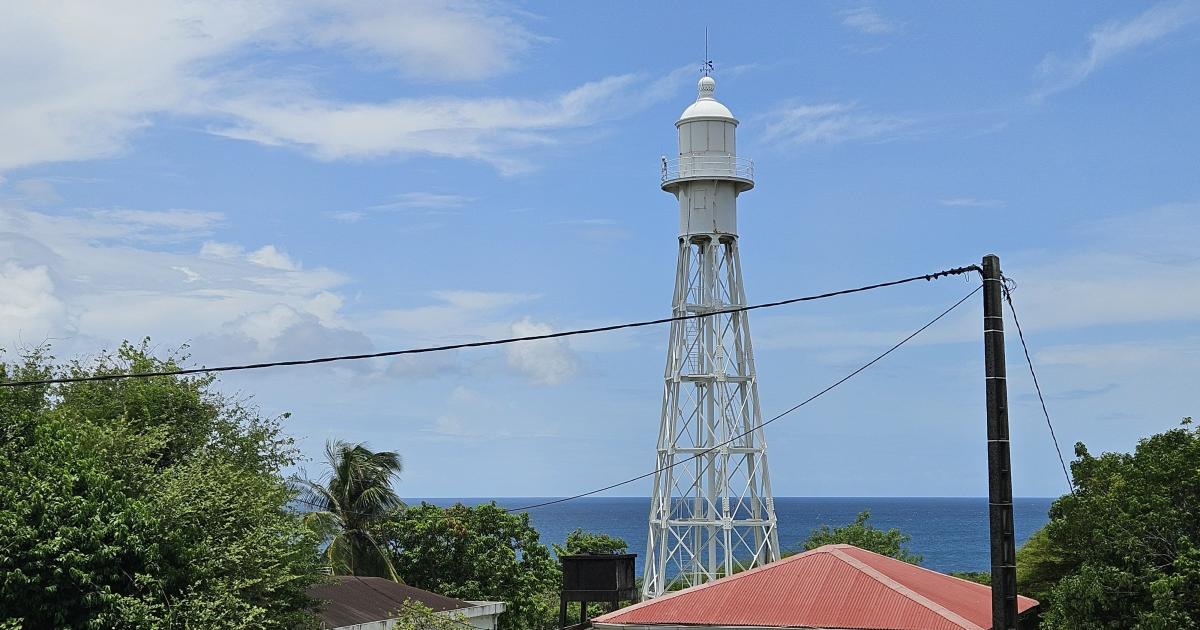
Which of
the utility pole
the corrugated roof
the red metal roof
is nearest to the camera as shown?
the utility pole

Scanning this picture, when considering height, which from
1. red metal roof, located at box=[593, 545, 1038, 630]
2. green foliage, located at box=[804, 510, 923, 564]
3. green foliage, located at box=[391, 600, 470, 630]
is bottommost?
green foliage, located at box=[391, 600, 470, 630]

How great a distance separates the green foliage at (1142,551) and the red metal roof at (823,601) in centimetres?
203

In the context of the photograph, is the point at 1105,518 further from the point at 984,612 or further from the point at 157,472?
the point at 157,472

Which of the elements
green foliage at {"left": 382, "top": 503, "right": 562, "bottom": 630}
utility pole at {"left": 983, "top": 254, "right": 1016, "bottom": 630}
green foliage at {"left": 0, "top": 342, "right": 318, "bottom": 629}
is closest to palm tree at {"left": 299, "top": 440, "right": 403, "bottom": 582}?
green foliage at {"left": 382, "top": 503, "right": 562, "bottom": 630}

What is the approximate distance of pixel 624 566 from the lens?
84.2ft

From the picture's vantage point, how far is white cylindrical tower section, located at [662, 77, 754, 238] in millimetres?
33562

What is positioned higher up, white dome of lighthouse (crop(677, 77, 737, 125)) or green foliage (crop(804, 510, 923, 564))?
white dome of lighthouse (crop(677, 77, 737, 125))

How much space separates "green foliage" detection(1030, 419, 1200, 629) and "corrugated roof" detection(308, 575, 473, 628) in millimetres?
13396

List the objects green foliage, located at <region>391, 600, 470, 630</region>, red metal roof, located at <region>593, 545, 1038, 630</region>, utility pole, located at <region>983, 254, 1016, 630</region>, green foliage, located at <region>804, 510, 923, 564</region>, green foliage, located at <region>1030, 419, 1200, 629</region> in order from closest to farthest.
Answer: utility pole, located at <region>983, 254, 1016, 630</region>
red metal roof, located at <region>593, 545, 1038, 630</region>
green foliage, located at <region>1030, 419, 1200, 629</region>
green foliage, located at <region>391, 600, 470, 630</region>
green foliage, located at <region>804, 510, 923, 564</region>

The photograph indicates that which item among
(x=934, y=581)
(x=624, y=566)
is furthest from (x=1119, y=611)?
(x=624, y=566)

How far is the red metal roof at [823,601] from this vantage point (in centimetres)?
2038

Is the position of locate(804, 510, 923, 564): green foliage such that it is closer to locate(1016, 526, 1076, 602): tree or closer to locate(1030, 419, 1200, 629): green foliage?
locate(1016, 526, 1076, 602): tree

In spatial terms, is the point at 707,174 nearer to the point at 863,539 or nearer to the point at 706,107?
the point at 706,107

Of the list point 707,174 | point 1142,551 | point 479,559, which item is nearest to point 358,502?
point 479,559
